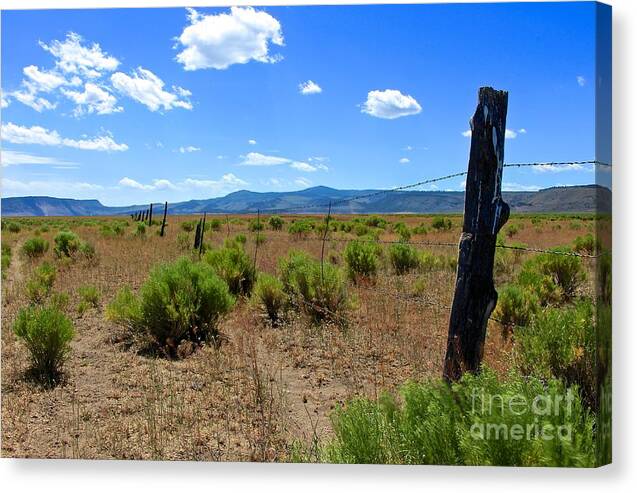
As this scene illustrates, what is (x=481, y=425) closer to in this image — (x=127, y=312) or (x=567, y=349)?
(x=567, y=349)

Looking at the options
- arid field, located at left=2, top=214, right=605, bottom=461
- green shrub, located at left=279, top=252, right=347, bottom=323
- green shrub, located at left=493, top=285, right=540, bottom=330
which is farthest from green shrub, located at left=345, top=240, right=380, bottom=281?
green shrub, located at left=493, top=285, right=540, bottom=330

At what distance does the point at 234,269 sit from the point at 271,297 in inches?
60.5

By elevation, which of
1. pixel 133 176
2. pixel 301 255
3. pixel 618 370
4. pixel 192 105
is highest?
pixel 192 105

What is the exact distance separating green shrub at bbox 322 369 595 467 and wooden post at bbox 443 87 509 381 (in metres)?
0.26

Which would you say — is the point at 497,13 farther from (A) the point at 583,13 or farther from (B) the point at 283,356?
(B) the point at 283,356

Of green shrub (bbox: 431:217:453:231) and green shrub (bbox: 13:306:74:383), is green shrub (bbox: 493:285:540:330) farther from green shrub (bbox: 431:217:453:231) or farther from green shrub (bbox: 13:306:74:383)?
green shrub (bbox: 431:217:453:231)

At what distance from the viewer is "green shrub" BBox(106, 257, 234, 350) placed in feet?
20.9

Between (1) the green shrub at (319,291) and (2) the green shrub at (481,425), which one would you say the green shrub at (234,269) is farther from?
(2) the green shrub at (481,425)

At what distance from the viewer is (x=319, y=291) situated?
24.4 ft

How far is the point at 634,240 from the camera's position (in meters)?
3.74

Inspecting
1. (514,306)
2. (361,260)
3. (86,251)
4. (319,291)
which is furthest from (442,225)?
(514,306)

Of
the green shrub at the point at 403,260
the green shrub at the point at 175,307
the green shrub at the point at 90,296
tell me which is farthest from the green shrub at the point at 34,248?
the green shrub at the point at 403,260

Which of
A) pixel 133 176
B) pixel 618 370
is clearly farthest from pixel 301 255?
pixel 618 370

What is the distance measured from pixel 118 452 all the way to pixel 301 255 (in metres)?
4.91
